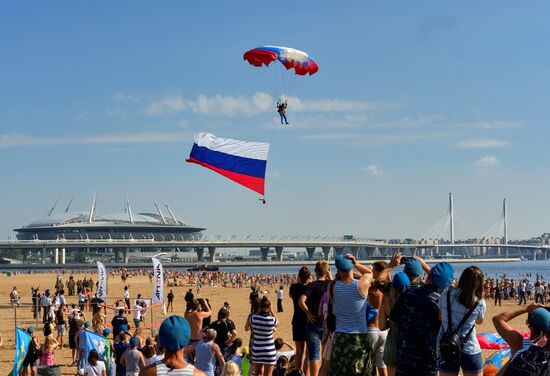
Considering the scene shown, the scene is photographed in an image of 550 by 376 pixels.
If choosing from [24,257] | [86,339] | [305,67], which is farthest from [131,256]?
[86,339]

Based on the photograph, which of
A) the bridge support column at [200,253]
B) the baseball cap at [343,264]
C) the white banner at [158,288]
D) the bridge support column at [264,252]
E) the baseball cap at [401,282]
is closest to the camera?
the baseball cap at [401,282]

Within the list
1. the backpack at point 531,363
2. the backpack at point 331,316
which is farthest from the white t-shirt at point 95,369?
the backpack at point 531,363

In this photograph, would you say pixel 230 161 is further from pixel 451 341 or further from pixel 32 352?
pixel 451 341

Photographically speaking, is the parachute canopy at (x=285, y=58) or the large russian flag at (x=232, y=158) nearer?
the large russian flag at (x=232, y=158)

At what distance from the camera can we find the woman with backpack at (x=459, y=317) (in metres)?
5.47

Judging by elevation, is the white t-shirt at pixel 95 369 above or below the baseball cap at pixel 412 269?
below

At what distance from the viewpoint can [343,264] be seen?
6.27 meters

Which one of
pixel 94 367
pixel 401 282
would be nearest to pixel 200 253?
pixel 94 367

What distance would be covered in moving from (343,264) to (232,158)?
13.4m

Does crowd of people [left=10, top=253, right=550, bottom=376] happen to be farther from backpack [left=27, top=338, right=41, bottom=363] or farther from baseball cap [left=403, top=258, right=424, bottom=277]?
backpack [left=27, top=338, right=41, bottom=363]

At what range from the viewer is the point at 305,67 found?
2325 centimetres

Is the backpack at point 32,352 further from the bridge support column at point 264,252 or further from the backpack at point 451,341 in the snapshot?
the bridge support column at point 264,252

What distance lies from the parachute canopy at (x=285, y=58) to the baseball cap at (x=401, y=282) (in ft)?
54.6

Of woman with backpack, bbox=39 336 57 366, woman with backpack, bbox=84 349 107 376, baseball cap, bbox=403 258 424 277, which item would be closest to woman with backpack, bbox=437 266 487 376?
baseball cap, bbox=403 258 424 277
